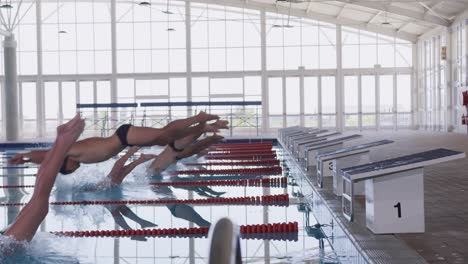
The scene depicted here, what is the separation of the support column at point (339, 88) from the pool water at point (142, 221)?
1786 cm

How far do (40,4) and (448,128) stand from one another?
1704 cm

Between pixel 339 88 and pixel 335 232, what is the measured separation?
22.4m

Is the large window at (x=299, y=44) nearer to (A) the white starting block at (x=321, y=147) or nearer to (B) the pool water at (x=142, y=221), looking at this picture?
(B) the pool water at (x=142, y=221)

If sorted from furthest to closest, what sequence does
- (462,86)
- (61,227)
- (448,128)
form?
1. (448,128)
2. (462,86)
3. (61,227)

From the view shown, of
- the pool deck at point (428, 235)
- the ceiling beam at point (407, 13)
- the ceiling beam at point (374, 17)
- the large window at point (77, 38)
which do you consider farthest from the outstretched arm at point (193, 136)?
the large window at point (77, 38)

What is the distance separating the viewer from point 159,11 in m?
26.3

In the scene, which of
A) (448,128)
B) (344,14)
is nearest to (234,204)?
(448,128)

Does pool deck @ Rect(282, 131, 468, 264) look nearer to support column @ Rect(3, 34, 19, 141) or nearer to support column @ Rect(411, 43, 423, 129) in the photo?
support column @ Rect(3, 34, 19, 141)

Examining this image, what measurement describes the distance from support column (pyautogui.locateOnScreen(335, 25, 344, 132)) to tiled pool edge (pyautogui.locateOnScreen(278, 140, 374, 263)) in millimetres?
19813

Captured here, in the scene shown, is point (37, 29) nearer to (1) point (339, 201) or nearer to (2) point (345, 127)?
(2) point (345, 127)

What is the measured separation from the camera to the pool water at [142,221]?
4340 mm

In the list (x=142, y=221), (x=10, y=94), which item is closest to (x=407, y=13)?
(x=10, y=94)

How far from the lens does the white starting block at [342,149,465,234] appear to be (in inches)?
139

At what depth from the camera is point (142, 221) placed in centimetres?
590
